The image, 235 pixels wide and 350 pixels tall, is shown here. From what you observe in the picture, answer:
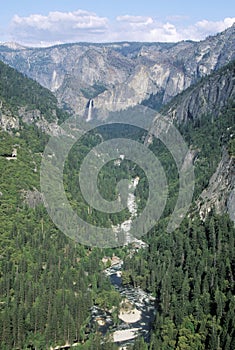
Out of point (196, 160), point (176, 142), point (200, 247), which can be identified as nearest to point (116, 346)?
point (200, 247)

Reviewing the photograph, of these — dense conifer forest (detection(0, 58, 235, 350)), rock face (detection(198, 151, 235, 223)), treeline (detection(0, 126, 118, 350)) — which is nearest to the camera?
dense conifer forest (detection(0, 58, 235, 350))

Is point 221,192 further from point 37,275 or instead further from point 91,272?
point 37,275

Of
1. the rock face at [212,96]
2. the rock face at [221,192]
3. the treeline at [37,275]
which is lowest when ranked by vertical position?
the treeline at [37,275]

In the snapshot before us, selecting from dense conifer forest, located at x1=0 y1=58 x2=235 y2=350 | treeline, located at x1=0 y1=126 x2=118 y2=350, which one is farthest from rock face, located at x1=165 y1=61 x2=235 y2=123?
treeline, located at x1=0 y1=126 x2=118 y2=350

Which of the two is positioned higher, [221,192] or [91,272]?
[221,192]

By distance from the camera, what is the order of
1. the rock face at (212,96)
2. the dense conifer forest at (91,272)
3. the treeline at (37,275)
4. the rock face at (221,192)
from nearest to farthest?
Result: the dense conifer forest at (91,272), the treeline at (37,275), the rock face at (221,192), the rock face at (212,96)

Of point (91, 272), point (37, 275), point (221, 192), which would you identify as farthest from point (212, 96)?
point (37, 275)

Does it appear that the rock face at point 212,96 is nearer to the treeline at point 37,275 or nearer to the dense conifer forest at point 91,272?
the dense conifer forest at point 91,272

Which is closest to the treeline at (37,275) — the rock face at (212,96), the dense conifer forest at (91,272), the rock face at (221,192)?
the dense conifer forest at (91,272)

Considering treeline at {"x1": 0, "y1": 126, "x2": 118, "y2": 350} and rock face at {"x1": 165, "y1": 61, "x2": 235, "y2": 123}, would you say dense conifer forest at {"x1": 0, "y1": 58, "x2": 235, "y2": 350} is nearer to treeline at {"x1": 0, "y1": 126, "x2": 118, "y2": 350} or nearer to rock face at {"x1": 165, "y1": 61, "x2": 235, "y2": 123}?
treeline at {"x1": 0, "y1": 126, "x2": 118, "y2": 350}

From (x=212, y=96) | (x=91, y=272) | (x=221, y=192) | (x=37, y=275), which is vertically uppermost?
(x=212, y=96)

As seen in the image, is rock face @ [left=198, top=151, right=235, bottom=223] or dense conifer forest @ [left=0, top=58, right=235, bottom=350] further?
rock face @ [left=198, top=151, right=235, bottom=223]

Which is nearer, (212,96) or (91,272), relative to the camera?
(91,272)
